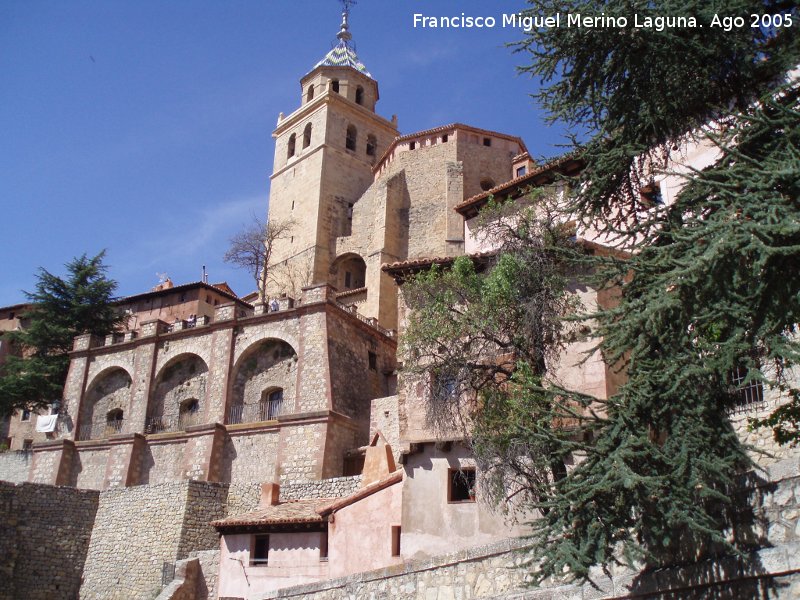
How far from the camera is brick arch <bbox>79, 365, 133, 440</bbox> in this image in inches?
1506

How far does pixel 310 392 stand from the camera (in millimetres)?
31484

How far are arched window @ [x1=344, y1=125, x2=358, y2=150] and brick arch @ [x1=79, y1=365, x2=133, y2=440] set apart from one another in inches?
932

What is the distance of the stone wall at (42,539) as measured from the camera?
28.4m

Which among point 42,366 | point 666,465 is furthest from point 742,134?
point 42,366

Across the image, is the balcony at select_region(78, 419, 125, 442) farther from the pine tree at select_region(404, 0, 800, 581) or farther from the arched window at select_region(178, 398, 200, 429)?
the pine tree at select_region(404, 0, 800, 581)

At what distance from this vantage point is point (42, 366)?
41.6 meters

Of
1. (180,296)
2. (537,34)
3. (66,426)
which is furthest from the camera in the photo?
(180,296)

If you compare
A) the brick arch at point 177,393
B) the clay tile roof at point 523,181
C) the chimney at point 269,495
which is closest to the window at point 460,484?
the chimney at point 269,495

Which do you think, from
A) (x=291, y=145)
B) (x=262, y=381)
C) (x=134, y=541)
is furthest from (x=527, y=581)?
(x=291, y=145)

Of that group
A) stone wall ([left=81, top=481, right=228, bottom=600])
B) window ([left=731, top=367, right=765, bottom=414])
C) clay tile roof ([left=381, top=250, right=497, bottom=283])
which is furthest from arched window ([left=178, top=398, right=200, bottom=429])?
window ([left=731, top=367, right=765, bottom=414])

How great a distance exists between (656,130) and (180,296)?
41.0 metres

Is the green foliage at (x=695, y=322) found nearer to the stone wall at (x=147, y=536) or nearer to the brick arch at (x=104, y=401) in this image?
the stone wall at (x=147, y=536)

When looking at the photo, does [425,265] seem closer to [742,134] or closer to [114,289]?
[742,134]

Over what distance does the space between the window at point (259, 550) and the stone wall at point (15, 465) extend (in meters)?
19.7
